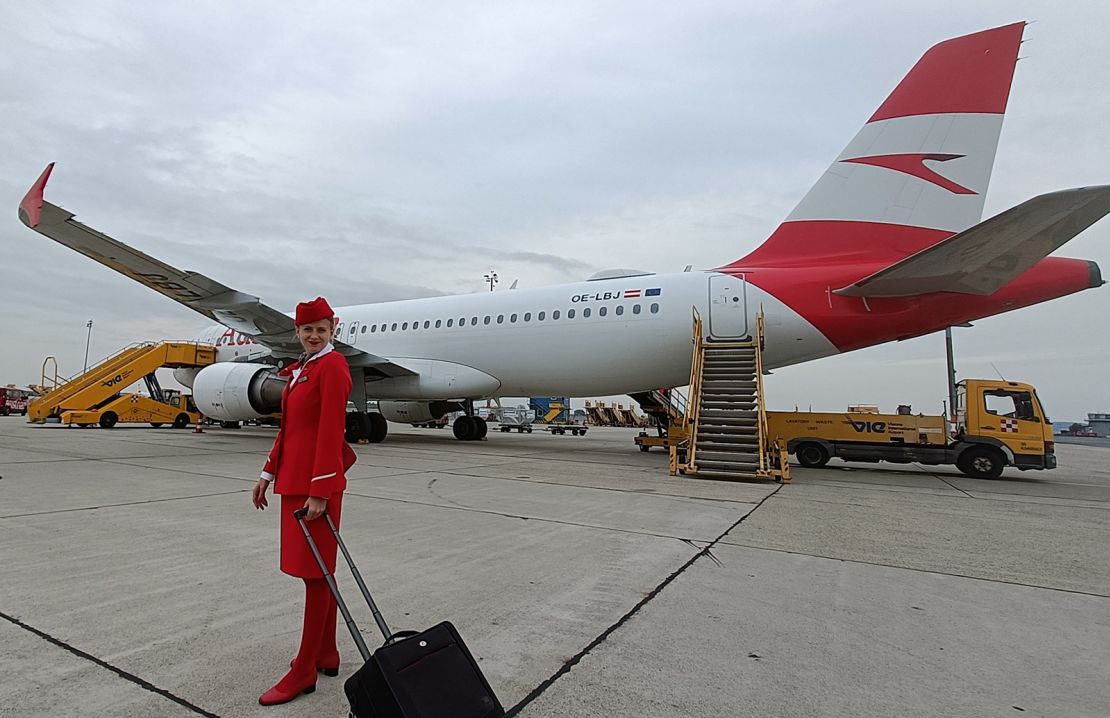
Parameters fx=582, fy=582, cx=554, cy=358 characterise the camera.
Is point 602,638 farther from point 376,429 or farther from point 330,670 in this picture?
point 376,429

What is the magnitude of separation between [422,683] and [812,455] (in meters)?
11.8

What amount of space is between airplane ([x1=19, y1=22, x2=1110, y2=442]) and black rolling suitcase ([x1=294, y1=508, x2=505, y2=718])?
794cm

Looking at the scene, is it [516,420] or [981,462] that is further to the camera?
[516,420]

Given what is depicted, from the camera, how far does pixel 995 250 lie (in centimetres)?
794

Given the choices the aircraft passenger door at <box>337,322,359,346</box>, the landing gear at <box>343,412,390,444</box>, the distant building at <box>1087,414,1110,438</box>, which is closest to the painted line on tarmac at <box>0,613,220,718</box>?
the landing gear at <box>343,412,390,444</box>

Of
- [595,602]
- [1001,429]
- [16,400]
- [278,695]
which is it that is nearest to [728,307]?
[1001,429]

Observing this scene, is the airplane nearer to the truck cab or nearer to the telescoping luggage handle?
the truck cab

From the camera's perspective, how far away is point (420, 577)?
3.46m

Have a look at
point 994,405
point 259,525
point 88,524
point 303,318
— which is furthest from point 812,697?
point 994,405

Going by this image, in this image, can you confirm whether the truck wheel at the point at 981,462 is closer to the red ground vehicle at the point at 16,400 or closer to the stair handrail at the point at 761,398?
the stair handrail at the point at 761,398

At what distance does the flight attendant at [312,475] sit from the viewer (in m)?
2.14

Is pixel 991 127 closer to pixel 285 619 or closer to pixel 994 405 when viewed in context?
pixel 994 405

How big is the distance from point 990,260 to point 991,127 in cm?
288

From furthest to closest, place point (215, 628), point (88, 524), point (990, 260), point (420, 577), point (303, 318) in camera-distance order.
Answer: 1. point (990, 260)
2. point (88, 524)
3. point (420, 577)
4. point (215, 628)
5. point (303, 318)
